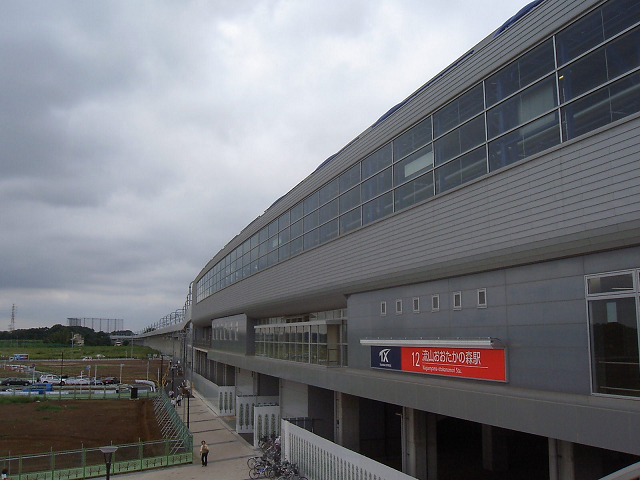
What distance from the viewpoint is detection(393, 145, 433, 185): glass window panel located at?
16.7 m

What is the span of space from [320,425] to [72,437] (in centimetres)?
1890

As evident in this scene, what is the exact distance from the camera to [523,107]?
12898 mm

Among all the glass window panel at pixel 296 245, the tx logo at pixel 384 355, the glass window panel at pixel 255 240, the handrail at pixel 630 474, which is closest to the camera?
the handrail at pixel 630 474

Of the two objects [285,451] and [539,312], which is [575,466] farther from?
[285,451]

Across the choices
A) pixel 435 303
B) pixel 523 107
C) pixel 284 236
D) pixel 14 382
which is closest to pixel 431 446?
pixel 435 303

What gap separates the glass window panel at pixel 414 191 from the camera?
16.5 metres

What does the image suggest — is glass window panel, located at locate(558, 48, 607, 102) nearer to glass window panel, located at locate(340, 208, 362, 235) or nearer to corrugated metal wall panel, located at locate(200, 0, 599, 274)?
corrugated metal wall panel, located at locate(200, 0, 599, 274)

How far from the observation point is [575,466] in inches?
452

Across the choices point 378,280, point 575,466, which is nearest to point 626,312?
point 575,466

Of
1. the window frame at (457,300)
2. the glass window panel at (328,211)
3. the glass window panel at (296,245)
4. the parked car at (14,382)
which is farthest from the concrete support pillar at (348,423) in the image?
the parked car at (14,382)

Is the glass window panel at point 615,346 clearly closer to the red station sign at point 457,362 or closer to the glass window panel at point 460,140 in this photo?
the red station sign at point 457,362

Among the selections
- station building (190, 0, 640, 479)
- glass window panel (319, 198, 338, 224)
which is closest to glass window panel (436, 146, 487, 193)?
station building (190, 0, 640, 479)

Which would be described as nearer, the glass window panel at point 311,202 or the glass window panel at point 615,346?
the glass window panel at point 615,346

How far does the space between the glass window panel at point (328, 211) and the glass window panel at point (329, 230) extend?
0.24 m
